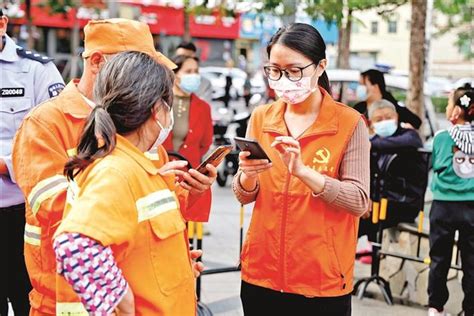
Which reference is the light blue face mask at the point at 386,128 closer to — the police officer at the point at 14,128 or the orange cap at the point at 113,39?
the police officer at the point at 14,128

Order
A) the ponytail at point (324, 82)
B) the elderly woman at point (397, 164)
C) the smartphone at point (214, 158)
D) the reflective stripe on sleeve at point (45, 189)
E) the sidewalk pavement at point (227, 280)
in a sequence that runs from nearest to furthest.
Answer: the reflective stripe on sleeve at point (45, 189) → the smartphone at point (214, 158) → the ponytail at point (324, 82) → the sidewalk pavement at point (227, 280) → the elderly woman at point (397, 164)

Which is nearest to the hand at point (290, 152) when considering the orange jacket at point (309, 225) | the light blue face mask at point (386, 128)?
the orange jacket at point (309, 225)

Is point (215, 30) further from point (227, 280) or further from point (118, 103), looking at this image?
point (118, 103)

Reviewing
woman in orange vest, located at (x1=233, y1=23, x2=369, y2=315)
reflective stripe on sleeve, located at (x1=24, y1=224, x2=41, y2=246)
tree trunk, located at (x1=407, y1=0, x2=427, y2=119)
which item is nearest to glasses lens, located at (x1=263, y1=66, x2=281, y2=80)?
woman in orange vest, located at (x1=233, y1=23, x2=369, y2=315)

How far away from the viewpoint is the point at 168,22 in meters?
33.6

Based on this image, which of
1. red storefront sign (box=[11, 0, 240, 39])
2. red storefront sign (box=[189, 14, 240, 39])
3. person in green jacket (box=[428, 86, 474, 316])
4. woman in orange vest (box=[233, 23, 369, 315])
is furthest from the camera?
red storefront sign (box=[189, 14, 240, 39])

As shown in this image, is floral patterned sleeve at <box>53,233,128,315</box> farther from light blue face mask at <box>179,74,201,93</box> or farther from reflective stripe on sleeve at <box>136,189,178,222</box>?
light blue face mask at <box>179,74,201,93</box>

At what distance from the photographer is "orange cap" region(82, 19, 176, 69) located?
A: 2.69m

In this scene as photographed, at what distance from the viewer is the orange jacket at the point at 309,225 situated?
2.81m

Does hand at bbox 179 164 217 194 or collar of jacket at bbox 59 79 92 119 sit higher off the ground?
collar of jacket at bbox 59 79 92 119

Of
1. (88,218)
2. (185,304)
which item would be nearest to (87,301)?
(88,218)

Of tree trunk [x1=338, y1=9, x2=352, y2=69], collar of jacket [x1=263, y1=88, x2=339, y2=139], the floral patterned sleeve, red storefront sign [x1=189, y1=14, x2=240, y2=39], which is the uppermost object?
red storefront sign [x1=189, y1=14, x2=240, y2=39]

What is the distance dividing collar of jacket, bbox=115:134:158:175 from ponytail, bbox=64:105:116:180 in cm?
3

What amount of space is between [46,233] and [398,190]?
→ 3.73 metres
